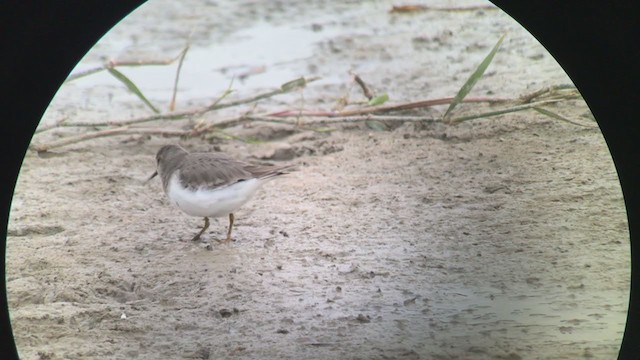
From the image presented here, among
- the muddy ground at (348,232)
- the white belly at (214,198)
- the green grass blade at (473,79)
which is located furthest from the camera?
the green grass blade at (473,79)

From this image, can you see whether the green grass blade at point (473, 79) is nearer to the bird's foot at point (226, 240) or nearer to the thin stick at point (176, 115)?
the thin stick at point (176, 115)

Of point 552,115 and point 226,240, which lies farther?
point 552,115

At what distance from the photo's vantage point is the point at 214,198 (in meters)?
3.83

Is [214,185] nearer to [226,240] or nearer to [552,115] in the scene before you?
[226,240]

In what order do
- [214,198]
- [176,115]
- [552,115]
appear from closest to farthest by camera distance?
1. [214,198]
2. [552,115]
3. [176,115]

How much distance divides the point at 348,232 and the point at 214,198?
1.96 feet

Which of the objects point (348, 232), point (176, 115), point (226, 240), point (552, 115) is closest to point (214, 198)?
point (226, 240)

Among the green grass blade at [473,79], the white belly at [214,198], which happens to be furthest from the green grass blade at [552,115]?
the white belly at [214,198]

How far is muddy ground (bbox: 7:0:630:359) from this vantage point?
125 inches

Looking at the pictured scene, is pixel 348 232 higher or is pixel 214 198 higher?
pixel 214 198

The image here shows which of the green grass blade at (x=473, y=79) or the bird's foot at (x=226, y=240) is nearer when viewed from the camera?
the bird's foot at (x=226, y=240)

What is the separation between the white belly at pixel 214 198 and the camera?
151 inches

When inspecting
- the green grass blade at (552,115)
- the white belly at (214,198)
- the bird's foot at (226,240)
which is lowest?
the bird's foot at (226,240)

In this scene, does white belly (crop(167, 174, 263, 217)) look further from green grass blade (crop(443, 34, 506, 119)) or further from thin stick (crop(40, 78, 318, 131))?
green grass blade (crop(443, 34, 506, 119))
